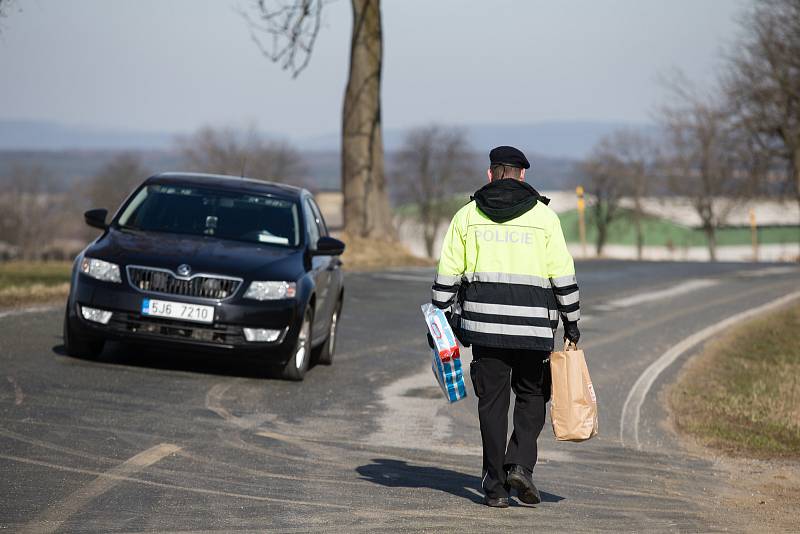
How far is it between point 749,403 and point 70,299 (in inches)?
226

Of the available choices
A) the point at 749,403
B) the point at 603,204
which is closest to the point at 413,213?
the point at 603,204

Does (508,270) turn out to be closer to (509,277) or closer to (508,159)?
Result: (509,277)

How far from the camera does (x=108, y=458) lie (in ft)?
23.8

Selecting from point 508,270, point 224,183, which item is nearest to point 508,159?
point 508,270

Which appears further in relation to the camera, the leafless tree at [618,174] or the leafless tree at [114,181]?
the leafless tree at [114,181]

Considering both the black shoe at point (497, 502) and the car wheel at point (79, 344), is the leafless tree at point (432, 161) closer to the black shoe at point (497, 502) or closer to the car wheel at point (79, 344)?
the car wheel at point (79, 344)

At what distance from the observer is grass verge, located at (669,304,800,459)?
938cm

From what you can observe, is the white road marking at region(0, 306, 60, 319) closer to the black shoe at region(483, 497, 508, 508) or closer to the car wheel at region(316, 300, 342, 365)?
the car wheel at region(316, 300, 342, 365)

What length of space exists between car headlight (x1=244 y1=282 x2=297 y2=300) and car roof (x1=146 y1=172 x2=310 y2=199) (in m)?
1.59

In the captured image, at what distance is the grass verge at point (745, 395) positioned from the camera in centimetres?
938

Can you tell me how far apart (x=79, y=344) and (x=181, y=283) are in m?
1.18

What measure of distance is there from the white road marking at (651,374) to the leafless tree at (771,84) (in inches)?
340

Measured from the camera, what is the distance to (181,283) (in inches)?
411

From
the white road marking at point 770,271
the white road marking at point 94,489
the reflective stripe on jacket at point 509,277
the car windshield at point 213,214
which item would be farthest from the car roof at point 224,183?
the white road marking at point 770,271
